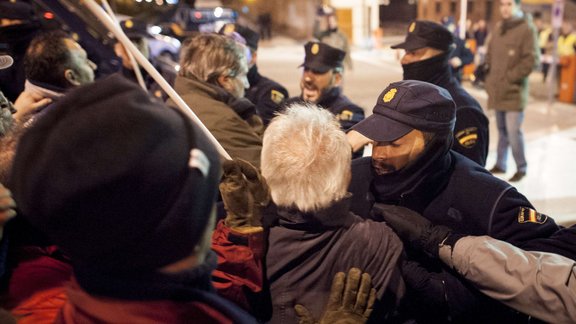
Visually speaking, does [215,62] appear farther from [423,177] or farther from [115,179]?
[115,179]

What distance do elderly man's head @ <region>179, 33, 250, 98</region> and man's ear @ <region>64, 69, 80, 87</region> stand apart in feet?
2.20

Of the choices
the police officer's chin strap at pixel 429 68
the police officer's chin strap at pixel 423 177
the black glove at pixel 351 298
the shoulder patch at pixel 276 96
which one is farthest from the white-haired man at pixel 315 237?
the shoulder patch at pixel 276 96

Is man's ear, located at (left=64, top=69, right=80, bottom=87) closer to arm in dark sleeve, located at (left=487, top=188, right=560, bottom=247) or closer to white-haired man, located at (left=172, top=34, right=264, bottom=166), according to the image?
white-haired man, located at (left=172, top=34, right=264, bottom=166)

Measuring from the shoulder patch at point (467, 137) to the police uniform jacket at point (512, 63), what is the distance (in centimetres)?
337

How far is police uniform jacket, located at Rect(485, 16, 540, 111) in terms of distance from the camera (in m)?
6.45

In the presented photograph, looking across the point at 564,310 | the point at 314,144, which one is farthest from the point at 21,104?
the point at 564,310

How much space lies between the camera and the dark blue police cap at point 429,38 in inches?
156

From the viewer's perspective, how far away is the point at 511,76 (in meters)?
6.48

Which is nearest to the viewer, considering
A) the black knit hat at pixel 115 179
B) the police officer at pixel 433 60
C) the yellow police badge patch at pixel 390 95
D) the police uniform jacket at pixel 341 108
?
the black knit hat at pixel 115 179

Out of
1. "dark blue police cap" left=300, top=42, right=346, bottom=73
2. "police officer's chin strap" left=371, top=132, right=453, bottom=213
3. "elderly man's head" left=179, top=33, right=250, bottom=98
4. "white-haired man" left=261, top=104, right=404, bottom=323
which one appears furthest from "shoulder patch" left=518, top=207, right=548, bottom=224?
"dark blue police cap" left=300, top=42, right=346, bottom=73

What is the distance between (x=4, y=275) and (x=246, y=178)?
0.76 meters

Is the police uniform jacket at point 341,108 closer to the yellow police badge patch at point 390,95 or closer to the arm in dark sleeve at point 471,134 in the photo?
the arm in dark sleeve at point 471,134

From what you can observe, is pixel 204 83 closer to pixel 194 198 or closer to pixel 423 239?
pixel 423 239

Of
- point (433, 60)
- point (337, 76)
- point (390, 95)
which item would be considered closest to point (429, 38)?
point (433, 60)
